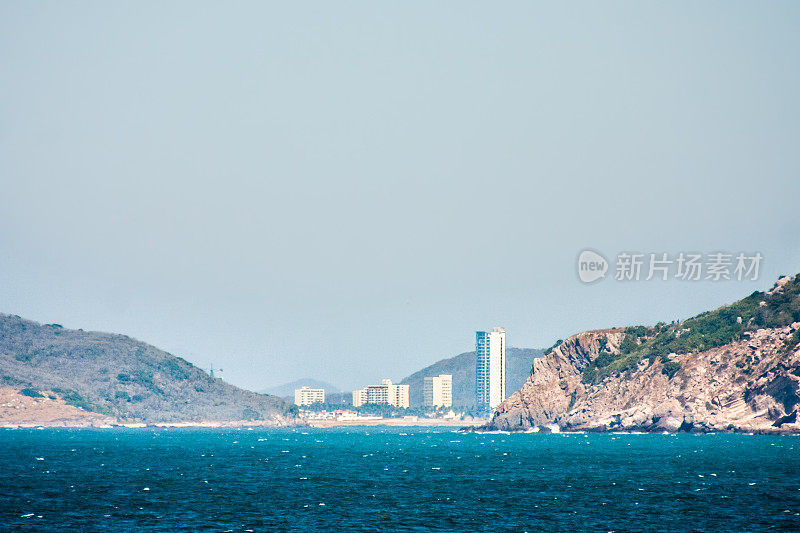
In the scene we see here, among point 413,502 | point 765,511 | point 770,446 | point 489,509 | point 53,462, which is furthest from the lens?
point 770,446

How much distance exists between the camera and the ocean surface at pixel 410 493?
264ft

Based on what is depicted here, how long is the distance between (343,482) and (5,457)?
261 ft

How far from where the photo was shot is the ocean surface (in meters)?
80.4

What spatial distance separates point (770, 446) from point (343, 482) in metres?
101

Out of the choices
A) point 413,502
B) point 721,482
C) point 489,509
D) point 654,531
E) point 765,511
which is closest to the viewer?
point 654,531

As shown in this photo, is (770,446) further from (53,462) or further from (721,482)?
(53,462)

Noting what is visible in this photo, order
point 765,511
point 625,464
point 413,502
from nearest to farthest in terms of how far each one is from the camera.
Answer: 1. point 765,511
2. point 413,502
3. point 625,464

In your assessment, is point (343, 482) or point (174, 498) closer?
point (174, 498)

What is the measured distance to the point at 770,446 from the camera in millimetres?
182625

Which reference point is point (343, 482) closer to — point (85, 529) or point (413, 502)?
point (413, 502)

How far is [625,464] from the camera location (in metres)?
146

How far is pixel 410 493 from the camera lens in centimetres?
10575

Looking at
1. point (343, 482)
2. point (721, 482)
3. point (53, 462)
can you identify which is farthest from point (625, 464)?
point (53, 462)

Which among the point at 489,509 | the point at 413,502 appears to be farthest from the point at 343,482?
A: the point at 489,509
